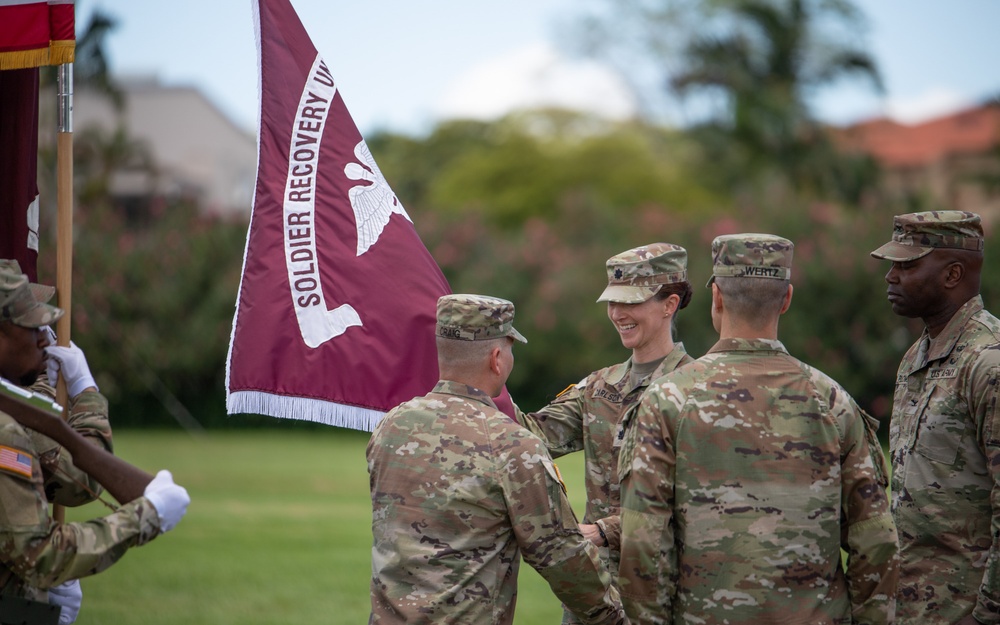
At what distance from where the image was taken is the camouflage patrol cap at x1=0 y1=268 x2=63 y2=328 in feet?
12.2

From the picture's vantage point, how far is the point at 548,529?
3631 millimetres

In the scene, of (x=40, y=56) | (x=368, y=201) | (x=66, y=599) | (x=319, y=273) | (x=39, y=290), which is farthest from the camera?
(x=368, y=201)

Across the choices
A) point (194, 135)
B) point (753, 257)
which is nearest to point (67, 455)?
point (753, 257)

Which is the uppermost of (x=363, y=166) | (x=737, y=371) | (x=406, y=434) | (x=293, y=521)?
(x=363, y=166)

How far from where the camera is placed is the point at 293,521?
41.9 ft

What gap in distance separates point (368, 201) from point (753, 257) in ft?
7.19

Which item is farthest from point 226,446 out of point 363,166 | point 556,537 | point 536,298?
point 556,537

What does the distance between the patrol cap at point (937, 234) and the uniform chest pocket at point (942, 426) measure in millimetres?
584

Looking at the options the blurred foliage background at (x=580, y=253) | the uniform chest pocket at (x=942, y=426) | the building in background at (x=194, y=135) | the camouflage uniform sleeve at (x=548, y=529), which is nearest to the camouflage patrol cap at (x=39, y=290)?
the camouflage uniform sleeve at (x=548, y=529)

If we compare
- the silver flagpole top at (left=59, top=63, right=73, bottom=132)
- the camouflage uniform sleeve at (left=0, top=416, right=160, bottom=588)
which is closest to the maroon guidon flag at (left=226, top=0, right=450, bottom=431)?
the silver flagpole top at (left=59, top=63, right=73, bottom=132)

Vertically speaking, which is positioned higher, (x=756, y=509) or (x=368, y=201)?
(x=368, y=201)

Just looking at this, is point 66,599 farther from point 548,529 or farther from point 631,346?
point 631,346

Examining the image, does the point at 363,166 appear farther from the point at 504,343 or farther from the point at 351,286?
the point at 504,343

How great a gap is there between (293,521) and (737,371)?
992cm
